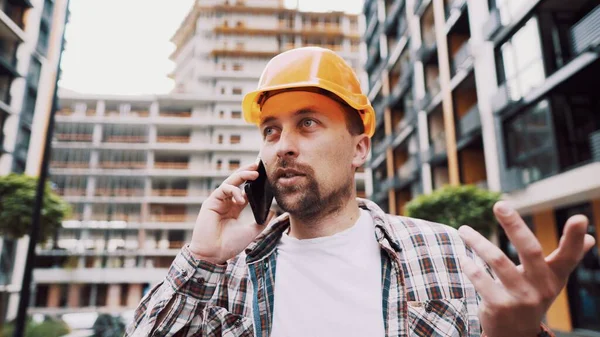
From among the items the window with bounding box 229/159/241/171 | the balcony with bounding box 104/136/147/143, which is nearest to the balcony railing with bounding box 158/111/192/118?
the balcony with bounding box 104/136/147/143

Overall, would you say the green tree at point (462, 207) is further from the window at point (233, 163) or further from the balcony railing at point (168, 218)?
the balcony railing at point (168, 218)

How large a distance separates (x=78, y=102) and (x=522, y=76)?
142 feet

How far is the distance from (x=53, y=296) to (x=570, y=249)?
4713cm

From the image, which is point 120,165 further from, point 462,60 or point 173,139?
point 462,60

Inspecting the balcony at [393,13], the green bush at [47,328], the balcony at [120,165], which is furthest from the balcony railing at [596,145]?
the balcony at [120,165]

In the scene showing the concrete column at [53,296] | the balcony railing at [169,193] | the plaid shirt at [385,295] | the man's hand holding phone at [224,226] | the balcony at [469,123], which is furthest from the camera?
the balcony railing at [169,193]

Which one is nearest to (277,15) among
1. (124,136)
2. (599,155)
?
(124,136)

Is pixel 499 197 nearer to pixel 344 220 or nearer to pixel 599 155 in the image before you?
pixel 599 155

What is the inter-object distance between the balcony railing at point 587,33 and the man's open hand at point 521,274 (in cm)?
1217

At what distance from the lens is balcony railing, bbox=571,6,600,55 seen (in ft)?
34.5

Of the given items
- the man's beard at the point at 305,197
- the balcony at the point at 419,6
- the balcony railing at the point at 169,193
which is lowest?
the man's beard at the point at 305,197

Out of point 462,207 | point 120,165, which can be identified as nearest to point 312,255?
point 462,207

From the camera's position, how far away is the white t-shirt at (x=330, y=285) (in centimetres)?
153

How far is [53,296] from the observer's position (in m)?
38.9
